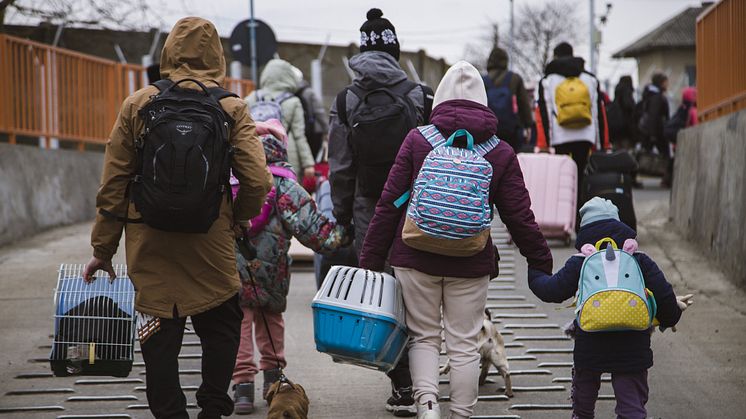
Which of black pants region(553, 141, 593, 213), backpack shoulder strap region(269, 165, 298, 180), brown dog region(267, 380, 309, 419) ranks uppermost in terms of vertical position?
backpack shoulder strap region(269, 165, 298, 180)

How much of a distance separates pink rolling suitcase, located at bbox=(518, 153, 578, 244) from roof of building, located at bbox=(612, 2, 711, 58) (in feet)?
173

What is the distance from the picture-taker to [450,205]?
→ 5109 millimetres

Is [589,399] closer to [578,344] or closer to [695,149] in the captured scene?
[578,344]

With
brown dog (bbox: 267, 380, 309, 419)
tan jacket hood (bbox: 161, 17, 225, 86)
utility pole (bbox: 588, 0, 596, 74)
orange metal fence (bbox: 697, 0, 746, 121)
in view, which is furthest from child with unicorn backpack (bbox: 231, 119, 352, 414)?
utility pole (bbox: 588, 0, 596, 74)

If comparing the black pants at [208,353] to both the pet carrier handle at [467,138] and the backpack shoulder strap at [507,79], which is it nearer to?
the pet carrier handle at [467,138]

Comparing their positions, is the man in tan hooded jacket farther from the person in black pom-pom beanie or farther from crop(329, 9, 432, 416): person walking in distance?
the person in black pom-pom beanie

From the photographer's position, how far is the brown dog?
548cm

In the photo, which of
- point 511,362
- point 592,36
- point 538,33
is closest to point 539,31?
point 538,33

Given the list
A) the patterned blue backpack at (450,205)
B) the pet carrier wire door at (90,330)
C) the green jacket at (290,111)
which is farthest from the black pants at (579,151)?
the pet carrier wire door at (90,330)

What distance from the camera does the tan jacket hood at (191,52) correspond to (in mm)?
5074

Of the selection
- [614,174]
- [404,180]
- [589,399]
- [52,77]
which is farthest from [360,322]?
[52,77]

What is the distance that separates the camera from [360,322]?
5.09m

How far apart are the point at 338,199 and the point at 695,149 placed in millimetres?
6871

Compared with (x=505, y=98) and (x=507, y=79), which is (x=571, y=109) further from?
(x=507, y=79)
